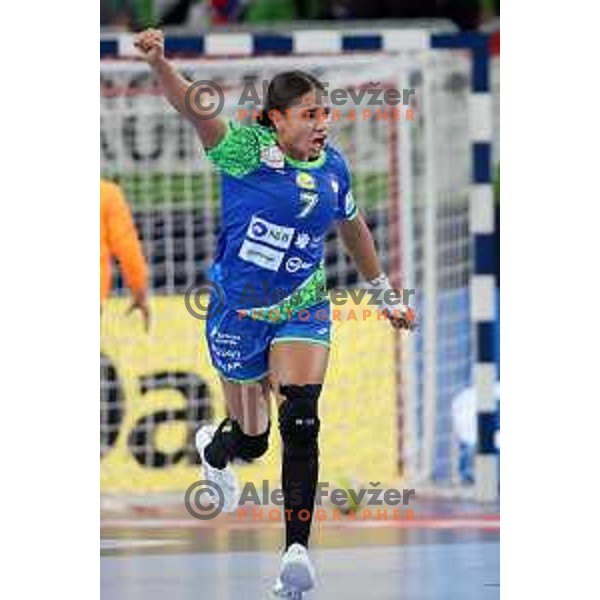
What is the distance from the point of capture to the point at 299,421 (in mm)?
11109

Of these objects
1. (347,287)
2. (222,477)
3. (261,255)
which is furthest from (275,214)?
(347,287)

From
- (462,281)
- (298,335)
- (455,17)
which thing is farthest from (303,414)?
(455,17)

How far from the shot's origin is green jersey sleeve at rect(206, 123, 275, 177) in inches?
438

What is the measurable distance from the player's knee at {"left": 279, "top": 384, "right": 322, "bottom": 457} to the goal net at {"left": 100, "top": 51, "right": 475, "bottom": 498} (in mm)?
4359

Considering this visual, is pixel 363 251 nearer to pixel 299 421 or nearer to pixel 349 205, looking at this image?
pixel 349 205

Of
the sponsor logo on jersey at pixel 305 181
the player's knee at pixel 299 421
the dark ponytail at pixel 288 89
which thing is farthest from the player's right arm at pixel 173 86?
the player's knee at pixel 299 421

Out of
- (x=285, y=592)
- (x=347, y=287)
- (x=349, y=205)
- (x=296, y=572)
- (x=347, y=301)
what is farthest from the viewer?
(x=347, y=287)

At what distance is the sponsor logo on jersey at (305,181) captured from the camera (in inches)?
443

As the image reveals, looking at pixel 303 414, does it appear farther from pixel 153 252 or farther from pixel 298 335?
pixel 153 252

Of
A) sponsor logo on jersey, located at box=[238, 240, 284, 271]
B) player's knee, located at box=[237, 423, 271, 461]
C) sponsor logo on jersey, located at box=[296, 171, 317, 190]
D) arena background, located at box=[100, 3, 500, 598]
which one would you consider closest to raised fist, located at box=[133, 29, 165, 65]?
sponsor logo on jersey, located at box=[296, 171, 317, 190]

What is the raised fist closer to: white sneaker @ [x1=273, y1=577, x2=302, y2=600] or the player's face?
the player's face

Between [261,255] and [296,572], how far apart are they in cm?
124
